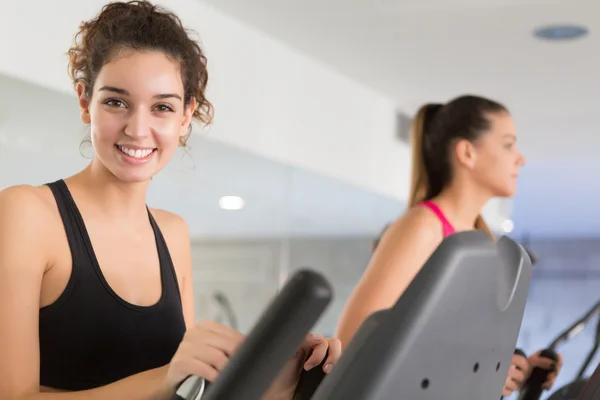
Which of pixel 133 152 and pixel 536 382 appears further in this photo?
pixel 536 382

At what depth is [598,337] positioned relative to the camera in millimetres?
2258

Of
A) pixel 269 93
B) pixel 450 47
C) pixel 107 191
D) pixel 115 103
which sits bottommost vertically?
pixel 107 191

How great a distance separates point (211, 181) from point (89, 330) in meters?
2.72

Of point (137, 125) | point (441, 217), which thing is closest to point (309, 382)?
point (137, 125)

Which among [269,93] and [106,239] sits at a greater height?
[269,93]

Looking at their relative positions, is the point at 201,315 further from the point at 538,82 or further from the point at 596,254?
the point at 596,254

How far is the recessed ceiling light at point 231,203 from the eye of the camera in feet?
13.6

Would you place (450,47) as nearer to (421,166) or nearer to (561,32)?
(561,32)

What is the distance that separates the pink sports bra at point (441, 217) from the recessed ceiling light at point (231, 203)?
170 cm

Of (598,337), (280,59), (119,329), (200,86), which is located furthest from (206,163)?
(119,329)

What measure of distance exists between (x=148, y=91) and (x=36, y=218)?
25 centimetres

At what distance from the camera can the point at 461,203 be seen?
108 inches

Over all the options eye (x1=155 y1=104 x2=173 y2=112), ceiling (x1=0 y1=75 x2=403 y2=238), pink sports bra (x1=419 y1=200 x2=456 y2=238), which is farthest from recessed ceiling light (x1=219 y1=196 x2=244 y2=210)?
eye (x1=155 y1=104 x2=173 y2=112)

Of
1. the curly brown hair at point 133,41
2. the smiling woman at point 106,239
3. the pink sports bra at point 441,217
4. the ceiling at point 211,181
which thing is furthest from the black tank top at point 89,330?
the ceiling at point 211,181
